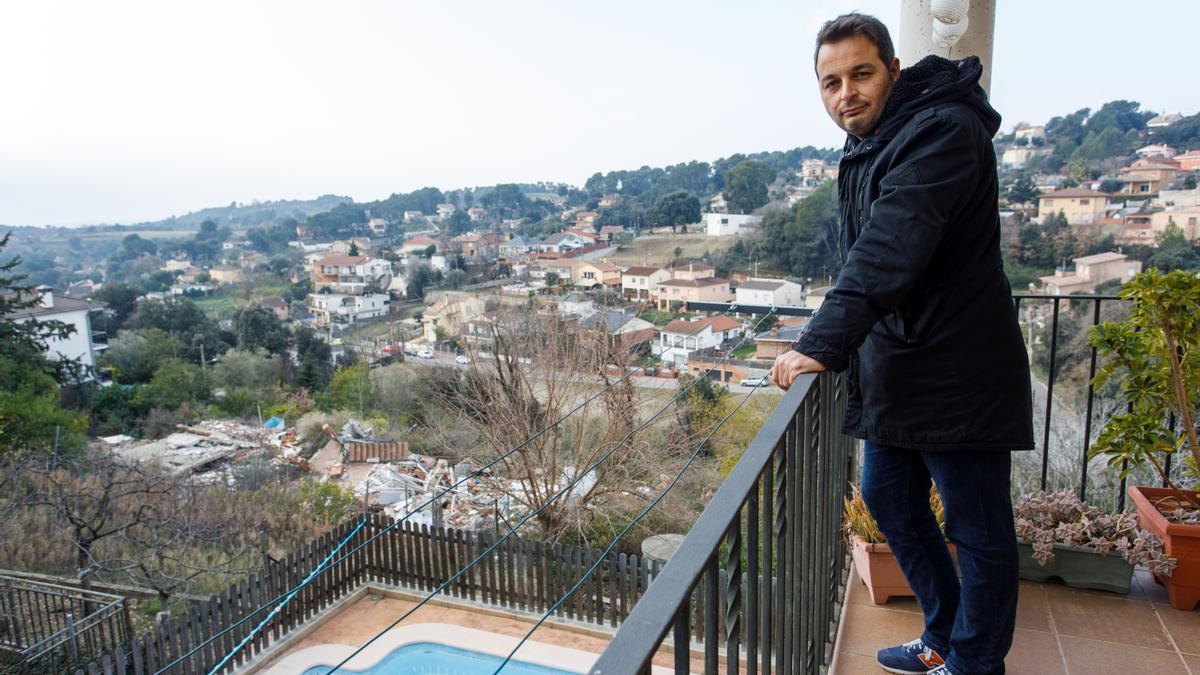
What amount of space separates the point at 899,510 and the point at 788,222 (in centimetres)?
2161

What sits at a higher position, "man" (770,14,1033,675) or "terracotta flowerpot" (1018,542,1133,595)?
"man" (770,14,1033,675)

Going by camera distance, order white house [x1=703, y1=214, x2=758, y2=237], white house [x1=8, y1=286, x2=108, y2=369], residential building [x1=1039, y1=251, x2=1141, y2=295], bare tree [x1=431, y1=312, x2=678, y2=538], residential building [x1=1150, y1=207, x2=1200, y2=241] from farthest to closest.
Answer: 1. white house [x1=703, y1=214, x2=758, y2=237]
2. white house [x1=8, y1=286, x2=108, y2=369]
3. residential building [x1=1039, y1=251, x2=1141, y2=295]
4. residential building [x1=1150, y1=207, x2=1200, y2=241]
5. bare tree [x1=431, y1=312, x2=678, y2=538]

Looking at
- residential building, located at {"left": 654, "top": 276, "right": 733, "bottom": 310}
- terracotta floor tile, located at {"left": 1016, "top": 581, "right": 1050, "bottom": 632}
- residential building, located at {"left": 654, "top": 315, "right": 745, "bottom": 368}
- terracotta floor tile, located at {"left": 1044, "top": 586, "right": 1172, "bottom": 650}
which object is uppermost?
terracotta floor tile, located at {"left": 1016, "top": 581, "right": 1050, "bottom": 632}

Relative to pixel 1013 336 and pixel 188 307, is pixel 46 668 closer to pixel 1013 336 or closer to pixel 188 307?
pixel 1013 336

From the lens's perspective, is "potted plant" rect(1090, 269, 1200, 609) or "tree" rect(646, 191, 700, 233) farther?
"tree" rect(646, 191, 700, 233)

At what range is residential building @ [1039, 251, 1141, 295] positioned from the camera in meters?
14.8

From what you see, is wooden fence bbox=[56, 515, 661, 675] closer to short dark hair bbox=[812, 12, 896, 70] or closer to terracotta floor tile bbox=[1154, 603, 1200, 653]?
terracotta floor tile bbox=[1154, 603, 1200, 653]

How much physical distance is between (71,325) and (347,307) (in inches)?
472

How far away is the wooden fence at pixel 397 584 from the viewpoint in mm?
6414

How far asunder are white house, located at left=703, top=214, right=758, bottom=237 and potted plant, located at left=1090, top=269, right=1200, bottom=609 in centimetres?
2596

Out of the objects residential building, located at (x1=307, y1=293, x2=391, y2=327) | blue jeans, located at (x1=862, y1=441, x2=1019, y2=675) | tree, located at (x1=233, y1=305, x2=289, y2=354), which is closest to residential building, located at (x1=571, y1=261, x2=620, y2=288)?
tree, located at (x1=233, y1=305, x2=289, y2=354)

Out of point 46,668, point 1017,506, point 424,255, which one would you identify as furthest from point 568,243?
point 1017,506

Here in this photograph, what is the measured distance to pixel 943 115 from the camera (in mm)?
1005

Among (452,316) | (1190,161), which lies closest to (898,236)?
(452,316)
